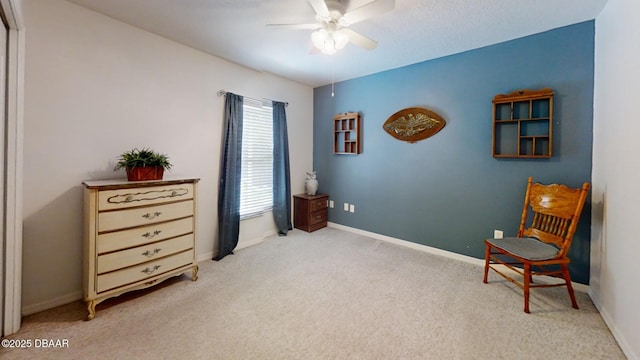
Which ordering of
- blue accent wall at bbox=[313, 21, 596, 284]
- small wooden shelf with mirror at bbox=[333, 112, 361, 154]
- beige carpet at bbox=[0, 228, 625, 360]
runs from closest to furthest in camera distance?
beige carpet at bbox=[0, 228, 625, 360] < blue accent wall at bbox=[313, 21, 596, 284] < small wooden shelf with mirror at bbox=[333, 112, 361, 154]

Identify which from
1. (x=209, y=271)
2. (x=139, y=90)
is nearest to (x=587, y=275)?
(x=209, y=271)

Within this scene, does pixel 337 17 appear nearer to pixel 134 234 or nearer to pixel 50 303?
pixel 134 234

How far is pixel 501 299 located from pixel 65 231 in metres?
3.71

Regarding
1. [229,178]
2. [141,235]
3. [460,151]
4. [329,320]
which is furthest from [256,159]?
[460,151]

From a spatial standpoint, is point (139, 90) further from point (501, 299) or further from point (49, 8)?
point (501, 299)

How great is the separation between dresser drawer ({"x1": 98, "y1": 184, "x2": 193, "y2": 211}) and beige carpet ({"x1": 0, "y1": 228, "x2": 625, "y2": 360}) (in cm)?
83

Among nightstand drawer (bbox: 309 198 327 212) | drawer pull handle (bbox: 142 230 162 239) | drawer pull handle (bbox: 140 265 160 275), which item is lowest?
drawer pull handle (bbox: 140 265 160 275)

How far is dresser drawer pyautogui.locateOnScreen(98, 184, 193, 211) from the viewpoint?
1.90 meters

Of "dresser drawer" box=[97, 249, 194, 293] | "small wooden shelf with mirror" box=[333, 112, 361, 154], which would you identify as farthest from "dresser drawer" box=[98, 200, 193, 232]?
"small wooden shelf with mirror" box=[333, 112, 361, 154]

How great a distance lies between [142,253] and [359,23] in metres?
2.77

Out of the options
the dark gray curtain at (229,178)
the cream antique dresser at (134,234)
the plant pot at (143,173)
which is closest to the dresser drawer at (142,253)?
the cream antique dresser at (134,234)

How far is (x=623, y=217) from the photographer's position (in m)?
Answer: 1.68

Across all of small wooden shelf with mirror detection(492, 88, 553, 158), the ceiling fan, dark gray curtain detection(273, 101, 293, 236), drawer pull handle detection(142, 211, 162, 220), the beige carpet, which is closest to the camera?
the beige carpet

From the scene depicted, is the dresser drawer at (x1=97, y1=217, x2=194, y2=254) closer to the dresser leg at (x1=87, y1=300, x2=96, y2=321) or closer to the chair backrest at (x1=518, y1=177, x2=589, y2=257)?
the dresser leg at (x1=87, y1=300, x2=96, y2=321)
